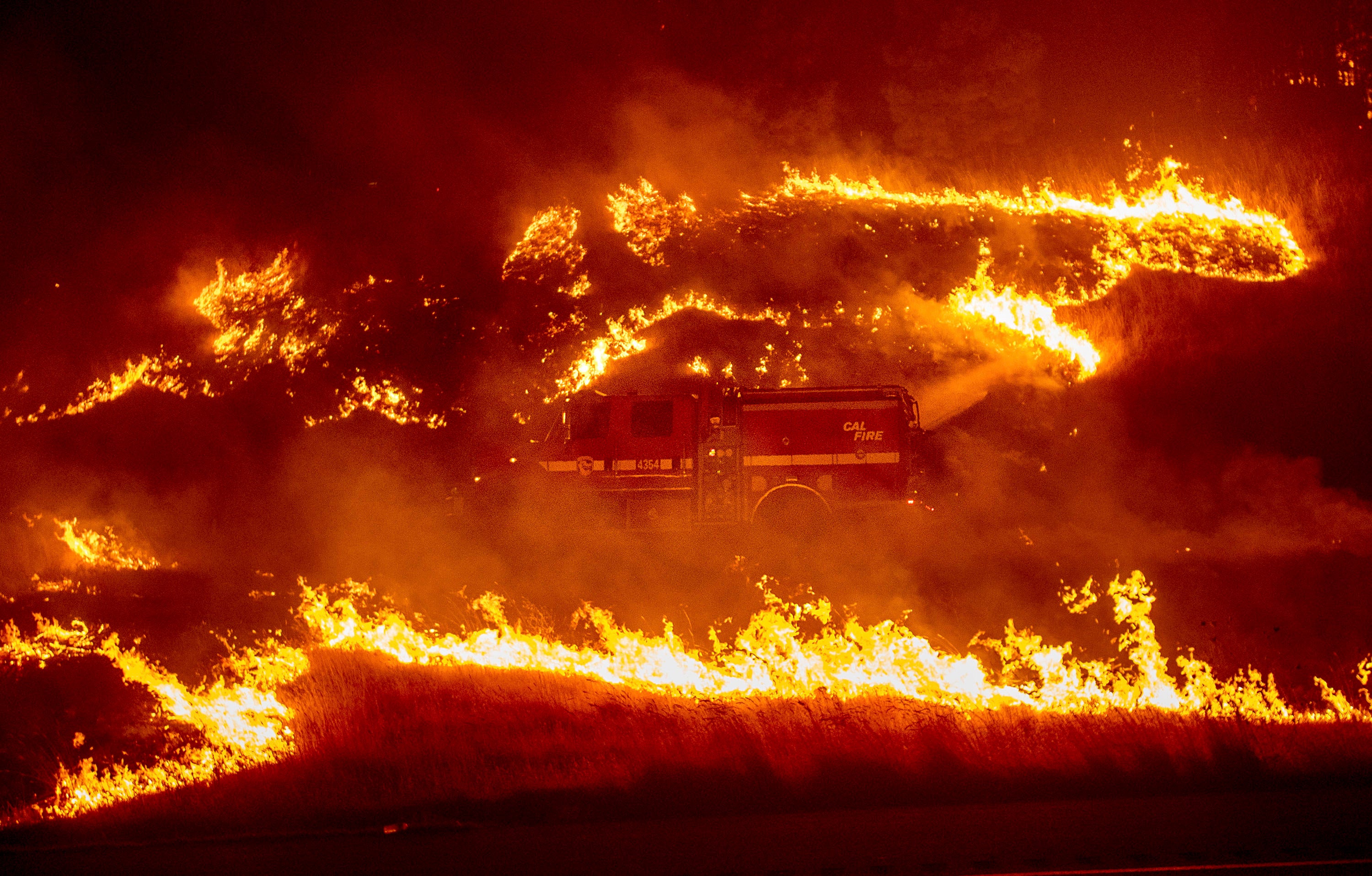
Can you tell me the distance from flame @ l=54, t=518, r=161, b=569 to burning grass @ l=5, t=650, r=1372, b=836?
353cm

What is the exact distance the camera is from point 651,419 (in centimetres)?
934

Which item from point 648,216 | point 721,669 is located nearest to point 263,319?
point 648,216

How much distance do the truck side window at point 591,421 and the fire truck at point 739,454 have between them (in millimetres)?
12

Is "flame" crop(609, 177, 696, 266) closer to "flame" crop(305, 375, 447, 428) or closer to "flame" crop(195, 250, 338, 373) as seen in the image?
"flame" crop(305, 375, 447, 428)

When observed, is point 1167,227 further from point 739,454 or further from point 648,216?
point 648,216

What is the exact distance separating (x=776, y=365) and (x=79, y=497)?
410 inches

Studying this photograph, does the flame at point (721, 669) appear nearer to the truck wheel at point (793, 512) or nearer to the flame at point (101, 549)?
the truck wheel at point (793, 512)

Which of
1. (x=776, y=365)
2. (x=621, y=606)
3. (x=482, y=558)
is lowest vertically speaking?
(x=621, y=606)

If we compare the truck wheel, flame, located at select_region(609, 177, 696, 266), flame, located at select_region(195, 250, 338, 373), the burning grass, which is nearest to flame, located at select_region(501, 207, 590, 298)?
flame, located at select_region(609, 177, 696, 266)

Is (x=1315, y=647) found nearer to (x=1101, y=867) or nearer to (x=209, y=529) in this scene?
(x=1101, y=867)

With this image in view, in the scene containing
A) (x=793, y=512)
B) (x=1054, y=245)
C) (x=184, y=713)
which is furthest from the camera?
(x=1054, y=245)

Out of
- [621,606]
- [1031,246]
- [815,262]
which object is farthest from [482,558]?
[1031,246]

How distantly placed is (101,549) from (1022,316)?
1339cm

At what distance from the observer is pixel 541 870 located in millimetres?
6379
